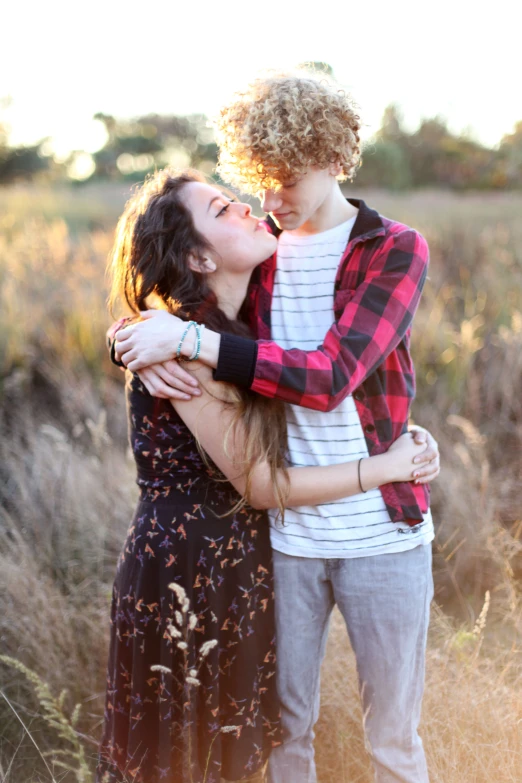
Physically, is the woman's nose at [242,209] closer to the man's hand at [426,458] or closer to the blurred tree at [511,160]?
the man's hand at [426,458]

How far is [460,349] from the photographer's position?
4.59 meters

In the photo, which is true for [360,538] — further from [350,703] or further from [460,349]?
[460,349]

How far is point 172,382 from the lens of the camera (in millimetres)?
1768

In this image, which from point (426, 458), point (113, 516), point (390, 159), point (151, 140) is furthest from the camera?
point (151, 140)

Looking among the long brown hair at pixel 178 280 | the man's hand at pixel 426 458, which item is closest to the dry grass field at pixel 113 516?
the man's hand at pixel 426 458

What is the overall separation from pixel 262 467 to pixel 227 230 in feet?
2.18

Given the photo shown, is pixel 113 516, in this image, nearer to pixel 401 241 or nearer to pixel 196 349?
pixel 196 349

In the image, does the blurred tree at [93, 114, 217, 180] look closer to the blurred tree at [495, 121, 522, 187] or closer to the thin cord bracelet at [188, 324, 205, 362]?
the blurred tree at [495, 121, 522, 187]

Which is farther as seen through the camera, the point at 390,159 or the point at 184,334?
the point at 390,159

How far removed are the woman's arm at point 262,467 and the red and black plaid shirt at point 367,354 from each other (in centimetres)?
6

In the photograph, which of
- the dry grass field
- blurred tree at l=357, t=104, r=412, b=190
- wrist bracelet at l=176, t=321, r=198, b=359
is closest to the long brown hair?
wrist bracelet at l=176, t=321, r=198, b=359

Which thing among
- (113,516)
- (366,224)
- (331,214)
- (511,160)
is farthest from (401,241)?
(511,160)

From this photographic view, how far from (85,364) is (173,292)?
117 inches

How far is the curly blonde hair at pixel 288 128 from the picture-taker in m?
1.73
